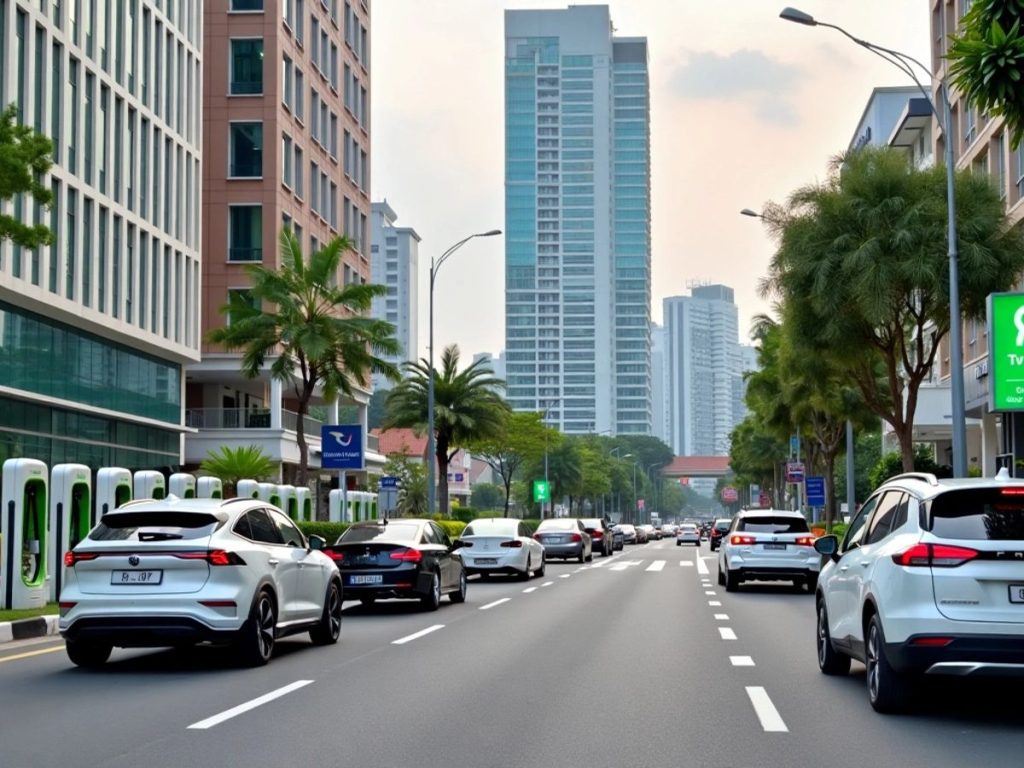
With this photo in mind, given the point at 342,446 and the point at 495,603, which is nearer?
the point at 495,603

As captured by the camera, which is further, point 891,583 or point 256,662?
Answer: point 256,662

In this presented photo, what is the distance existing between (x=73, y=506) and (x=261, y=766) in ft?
58.4

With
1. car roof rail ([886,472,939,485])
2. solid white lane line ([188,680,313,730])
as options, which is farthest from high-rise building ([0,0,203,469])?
car roof rail ([886,472,939,485])

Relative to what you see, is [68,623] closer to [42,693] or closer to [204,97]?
[42,693]

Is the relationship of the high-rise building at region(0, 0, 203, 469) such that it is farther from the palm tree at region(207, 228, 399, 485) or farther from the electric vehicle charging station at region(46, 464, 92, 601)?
the electric vehicle charging station at region(46, 464, 92, 601)

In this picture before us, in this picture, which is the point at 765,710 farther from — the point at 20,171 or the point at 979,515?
the point at 20,171

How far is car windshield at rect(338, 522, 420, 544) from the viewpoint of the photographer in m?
21.1

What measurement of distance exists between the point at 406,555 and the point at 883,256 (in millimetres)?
14887

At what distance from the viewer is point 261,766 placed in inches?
315

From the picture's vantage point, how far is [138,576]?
12.9 m

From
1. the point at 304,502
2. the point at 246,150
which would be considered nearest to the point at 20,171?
the point at 304,502

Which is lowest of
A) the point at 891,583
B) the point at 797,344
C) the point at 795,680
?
the point at 795,680

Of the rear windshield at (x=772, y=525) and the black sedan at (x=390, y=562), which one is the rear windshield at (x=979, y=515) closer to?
the black sedan at (x=390, y=562)

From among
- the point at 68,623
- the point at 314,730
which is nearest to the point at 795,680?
the point at 314,730
